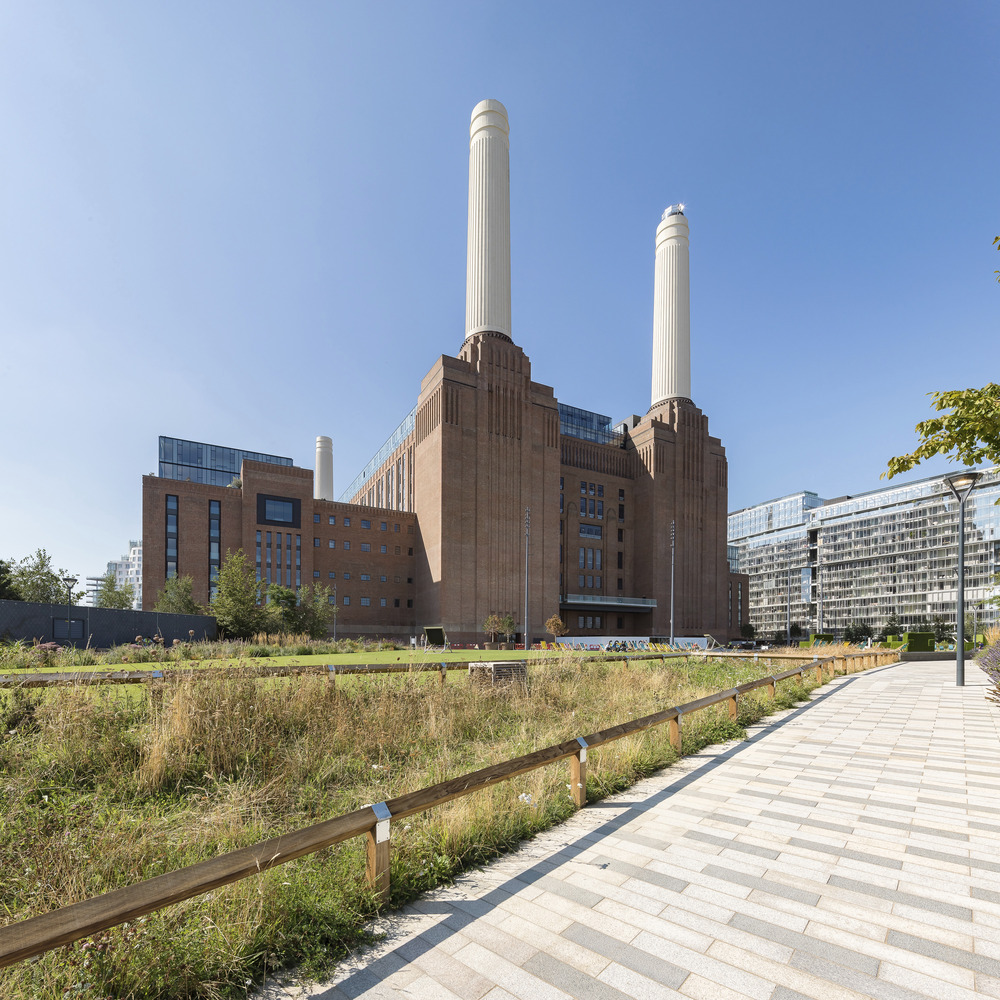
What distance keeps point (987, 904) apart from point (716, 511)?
74.3 metres

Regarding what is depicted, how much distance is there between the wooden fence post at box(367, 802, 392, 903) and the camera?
150 inches

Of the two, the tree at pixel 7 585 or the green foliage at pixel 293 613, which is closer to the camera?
the green foliage at pixel 293 613

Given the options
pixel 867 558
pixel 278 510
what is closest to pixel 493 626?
pixel 278 510

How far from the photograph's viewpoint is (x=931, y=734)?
31.0ft

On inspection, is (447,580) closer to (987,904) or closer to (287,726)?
(287,726)

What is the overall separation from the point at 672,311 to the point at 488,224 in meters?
30.0

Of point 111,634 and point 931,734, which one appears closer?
point 931,734

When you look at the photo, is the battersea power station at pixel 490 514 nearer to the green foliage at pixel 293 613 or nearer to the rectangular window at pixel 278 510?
the rectangular window at pixel 278 510

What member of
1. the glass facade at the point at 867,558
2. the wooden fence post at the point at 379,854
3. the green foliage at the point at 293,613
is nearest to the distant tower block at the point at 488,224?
the green foliage at the point at 293,613

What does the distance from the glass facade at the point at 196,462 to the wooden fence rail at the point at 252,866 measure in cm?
9153

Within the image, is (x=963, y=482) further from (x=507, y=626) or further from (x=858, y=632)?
(x=858, y=632)

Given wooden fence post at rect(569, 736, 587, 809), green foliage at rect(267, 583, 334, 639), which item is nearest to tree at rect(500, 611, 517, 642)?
green foliage at rect(267, 583, 334, 639)

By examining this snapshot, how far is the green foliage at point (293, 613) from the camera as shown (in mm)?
35031

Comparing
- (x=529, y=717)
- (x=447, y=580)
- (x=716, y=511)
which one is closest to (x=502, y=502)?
(x=447, y=580)
